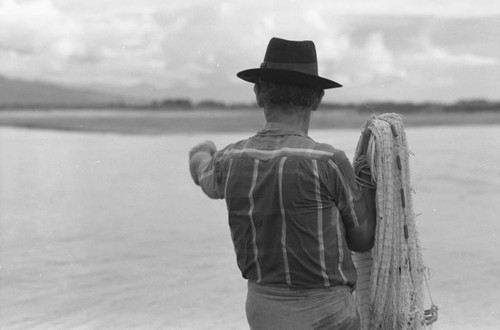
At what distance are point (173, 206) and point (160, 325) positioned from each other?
4511 millimetres

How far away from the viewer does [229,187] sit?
1954 mm

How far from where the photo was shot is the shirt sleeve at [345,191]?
1818 mm

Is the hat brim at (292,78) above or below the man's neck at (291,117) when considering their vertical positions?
above

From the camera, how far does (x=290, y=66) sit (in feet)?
6.31

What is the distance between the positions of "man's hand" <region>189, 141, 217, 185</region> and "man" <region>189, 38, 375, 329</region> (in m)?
0.20

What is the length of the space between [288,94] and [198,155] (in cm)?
43

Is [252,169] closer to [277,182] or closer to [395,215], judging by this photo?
[277,182]

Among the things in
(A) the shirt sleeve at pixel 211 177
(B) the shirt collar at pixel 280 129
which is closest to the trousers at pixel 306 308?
(A) the shirt sleeve at pixel 211 177

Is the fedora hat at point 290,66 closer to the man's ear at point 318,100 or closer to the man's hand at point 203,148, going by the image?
the man's ear at point 318,100

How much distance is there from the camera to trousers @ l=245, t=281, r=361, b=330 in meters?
1.92

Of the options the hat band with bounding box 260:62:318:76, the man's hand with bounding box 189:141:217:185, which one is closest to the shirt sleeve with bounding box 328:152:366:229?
the hat band with bounding box 260:62:318:76

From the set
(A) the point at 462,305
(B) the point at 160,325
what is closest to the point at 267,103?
(B) the point at 160,325

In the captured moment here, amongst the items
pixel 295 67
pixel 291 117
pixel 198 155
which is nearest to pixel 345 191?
pixel 291 117

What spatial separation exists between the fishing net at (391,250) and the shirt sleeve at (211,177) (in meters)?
0.41
